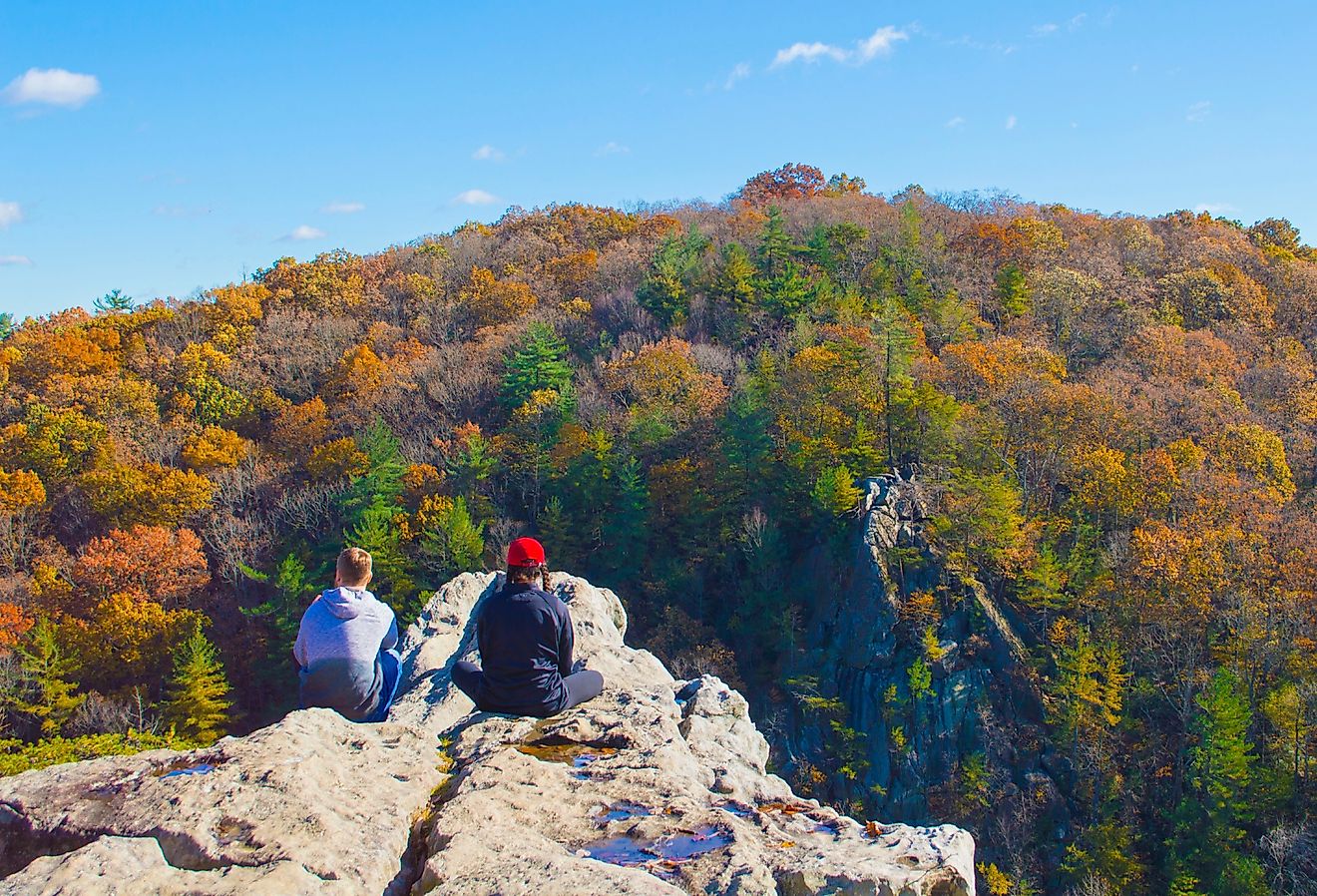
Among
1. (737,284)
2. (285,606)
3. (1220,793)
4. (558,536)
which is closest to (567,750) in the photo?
(1220,793)

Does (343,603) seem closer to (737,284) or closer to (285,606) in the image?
(285,606)

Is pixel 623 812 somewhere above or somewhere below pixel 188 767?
below

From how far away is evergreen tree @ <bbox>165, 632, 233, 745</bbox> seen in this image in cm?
3084

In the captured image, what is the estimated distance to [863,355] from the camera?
36.8m

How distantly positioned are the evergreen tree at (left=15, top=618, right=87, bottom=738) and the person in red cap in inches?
1207

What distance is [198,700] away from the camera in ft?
101

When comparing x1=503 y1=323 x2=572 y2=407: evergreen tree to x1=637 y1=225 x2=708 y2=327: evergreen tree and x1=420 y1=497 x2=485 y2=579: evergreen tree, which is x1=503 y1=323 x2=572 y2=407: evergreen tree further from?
x1=420 y1=497 x2=485 y2=579: evergreen tree

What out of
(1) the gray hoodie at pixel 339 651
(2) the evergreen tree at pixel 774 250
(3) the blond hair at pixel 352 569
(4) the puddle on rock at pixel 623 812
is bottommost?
(4) the puddle on rock at pixel 623 812

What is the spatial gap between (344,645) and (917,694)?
26.0 m

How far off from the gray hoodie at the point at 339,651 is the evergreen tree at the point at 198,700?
27570mm

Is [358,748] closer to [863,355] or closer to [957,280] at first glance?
[863,355]

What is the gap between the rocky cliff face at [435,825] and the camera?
12.6 ft

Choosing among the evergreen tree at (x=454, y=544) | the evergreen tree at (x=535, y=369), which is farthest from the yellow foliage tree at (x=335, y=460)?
the evergreen tree at (x=535, y=369)

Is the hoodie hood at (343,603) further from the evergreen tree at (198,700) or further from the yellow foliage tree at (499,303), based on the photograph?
the yellow foliage tree at (499,303)
